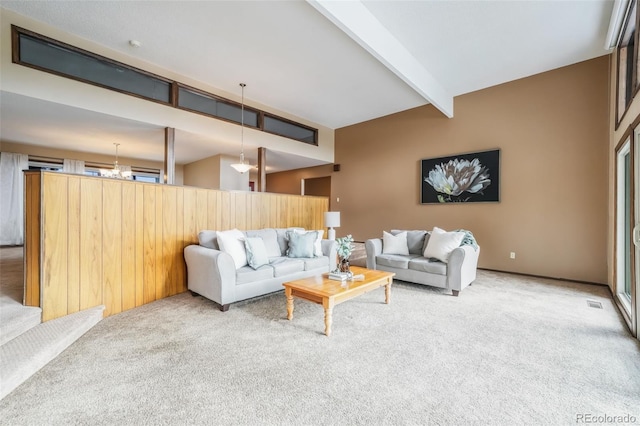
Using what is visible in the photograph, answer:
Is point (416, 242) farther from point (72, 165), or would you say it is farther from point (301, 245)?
point (72, 165)

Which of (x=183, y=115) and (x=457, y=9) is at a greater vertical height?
(x=457, y=9)

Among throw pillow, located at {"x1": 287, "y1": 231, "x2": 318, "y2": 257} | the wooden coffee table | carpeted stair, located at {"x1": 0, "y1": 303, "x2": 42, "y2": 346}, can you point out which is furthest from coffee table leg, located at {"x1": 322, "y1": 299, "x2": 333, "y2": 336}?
carpeted stair, located at {"x1": 0, "y1": 303, "x2": 42, "y2": 346}

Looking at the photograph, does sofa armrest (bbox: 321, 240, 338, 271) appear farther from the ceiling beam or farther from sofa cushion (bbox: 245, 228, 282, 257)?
the ceiling beam

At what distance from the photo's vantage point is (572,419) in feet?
4.89

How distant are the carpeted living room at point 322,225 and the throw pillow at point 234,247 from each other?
4cm

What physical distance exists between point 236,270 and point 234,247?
1.09 ft

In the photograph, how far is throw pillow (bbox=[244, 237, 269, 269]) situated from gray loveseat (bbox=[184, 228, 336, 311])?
0.06 m

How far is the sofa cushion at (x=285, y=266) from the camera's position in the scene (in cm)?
354

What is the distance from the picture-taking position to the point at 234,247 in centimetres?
343

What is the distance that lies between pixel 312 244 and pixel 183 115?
3.08 m

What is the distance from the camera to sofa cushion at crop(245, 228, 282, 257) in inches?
159

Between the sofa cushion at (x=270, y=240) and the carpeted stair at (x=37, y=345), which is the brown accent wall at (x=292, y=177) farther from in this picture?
the carpeted stair at (x=37, y=345)

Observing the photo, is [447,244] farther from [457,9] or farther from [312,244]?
[457,9]

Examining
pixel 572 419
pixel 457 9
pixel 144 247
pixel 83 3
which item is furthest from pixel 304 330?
pixel 83 3
